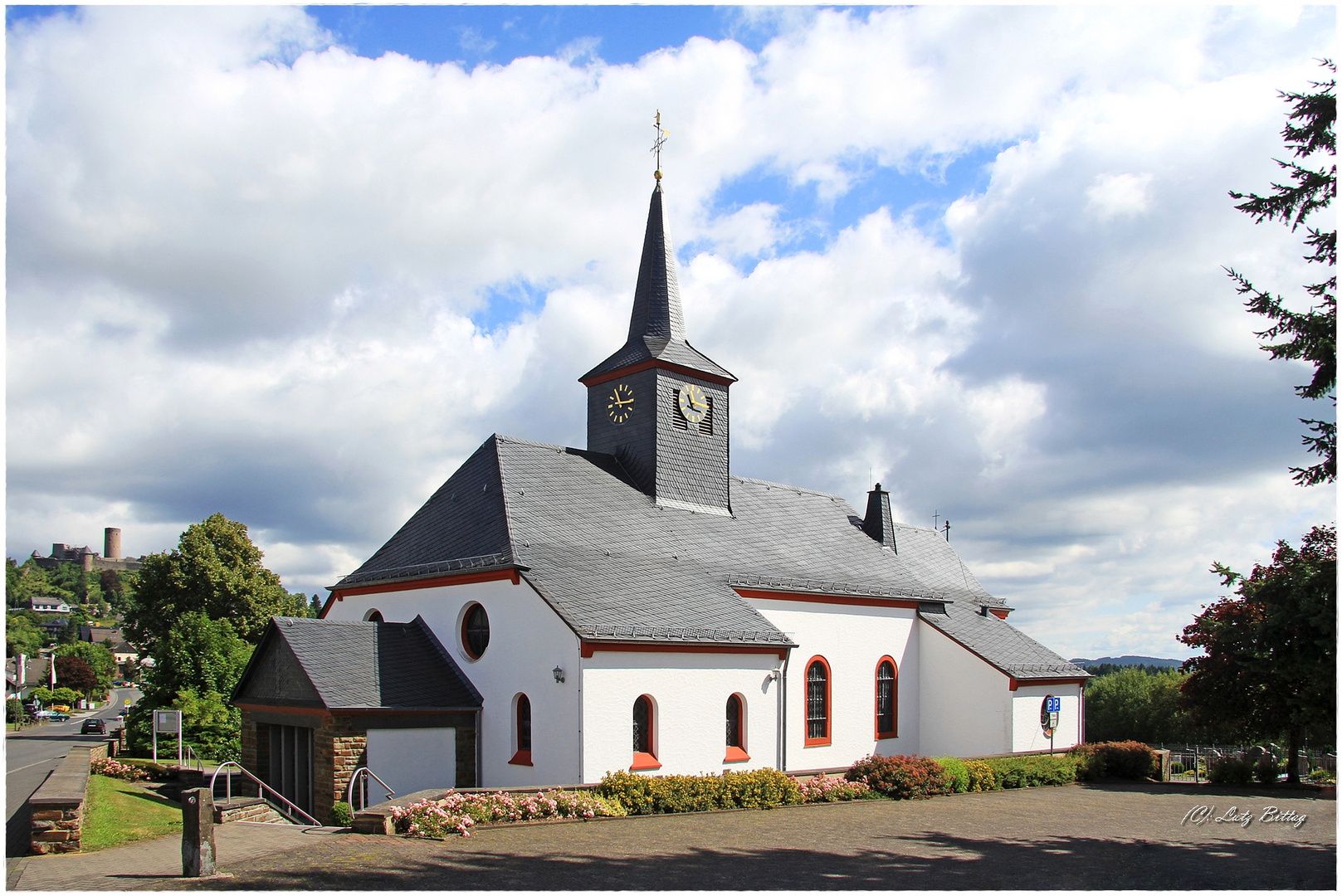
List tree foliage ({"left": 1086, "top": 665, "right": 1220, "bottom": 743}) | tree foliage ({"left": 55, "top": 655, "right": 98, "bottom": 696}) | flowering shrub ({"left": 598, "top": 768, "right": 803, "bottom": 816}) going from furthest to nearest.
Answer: tree foliage ({"left": 55, "top": 655, "right": 98, "bottom": 696}) < tree foliage ({"left": 1086, "top": 665, "right": 1220, "bottom": 743}) < flowering shrub ({"left": 598, "top": 768, "right": 803, "bottom": 816})

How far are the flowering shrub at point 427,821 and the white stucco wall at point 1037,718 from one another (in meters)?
18.0

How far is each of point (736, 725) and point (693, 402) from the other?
975 centimetres

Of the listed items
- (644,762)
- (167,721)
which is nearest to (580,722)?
(644,762)

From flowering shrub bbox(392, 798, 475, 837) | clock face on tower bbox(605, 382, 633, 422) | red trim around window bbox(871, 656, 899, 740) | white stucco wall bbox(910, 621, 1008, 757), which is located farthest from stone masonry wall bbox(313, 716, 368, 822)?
white stucco wall bbox(910, 621, 1008, 757)

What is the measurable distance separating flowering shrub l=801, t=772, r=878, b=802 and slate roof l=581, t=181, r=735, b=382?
11908 millimetres

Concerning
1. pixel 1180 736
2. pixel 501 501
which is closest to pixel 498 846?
pixel 501 501

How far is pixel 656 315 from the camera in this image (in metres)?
29.2

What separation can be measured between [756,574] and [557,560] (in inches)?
237

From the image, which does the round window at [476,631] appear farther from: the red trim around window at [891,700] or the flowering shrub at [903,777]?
the red trim around window at [891,700]

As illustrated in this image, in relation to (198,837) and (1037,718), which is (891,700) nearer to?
(1037,718)

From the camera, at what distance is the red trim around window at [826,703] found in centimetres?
2489

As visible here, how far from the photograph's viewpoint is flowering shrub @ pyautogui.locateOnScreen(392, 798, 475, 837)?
14.7 metres

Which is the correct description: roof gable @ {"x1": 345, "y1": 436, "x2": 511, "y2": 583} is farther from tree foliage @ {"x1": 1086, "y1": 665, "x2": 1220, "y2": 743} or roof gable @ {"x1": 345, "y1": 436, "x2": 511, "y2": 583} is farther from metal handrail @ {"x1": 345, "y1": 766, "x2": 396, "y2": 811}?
tree foliage @ {"x1": 1086, "y1": 665, "x2": 1220, "y2": 743}
